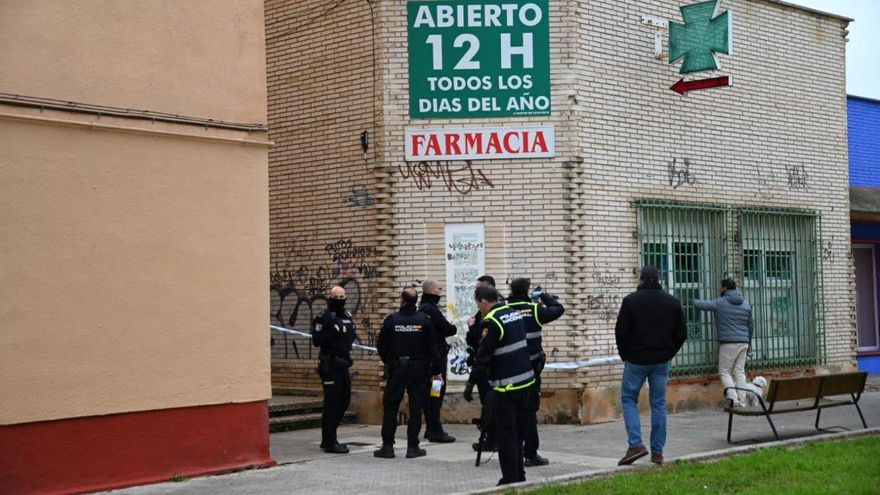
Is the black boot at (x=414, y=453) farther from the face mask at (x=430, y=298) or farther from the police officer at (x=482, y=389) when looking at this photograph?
the face mask at (x=430, y=298)

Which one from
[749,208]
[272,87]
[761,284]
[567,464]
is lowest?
[567,464]

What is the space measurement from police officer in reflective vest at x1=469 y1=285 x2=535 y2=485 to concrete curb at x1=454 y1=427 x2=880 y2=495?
0.69 ft

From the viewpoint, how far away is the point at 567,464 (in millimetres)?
11031

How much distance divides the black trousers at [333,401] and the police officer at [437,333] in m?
1.01

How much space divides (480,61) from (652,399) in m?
5.80

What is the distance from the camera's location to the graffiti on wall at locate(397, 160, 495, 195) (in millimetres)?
14547

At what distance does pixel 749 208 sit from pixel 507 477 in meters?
8.96

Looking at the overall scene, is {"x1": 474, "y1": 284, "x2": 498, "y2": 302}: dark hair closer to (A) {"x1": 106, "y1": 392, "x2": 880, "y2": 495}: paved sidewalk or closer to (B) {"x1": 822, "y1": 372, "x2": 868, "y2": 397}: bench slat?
(A) {"x1": 106, "y1": 392, "x2": 880, "y2": 495}: paved sidewalk

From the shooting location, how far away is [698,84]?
15.6 metres

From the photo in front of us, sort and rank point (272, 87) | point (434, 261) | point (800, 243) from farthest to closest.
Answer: point (800, 243), point (272, 87), point (434, 261)

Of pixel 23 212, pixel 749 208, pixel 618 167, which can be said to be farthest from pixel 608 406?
pixel 23 212

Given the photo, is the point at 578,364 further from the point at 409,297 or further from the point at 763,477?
the point at 763,477

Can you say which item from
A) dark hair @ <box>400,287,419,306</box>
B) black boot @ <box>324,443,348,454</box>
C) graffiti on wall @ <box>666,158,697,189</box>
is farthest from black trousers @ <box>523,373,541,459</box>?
graffiti on wall @ <box>666,158,697,189</box>

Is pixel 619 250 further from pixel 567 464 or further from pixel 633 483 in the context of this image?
pixel 633 483
